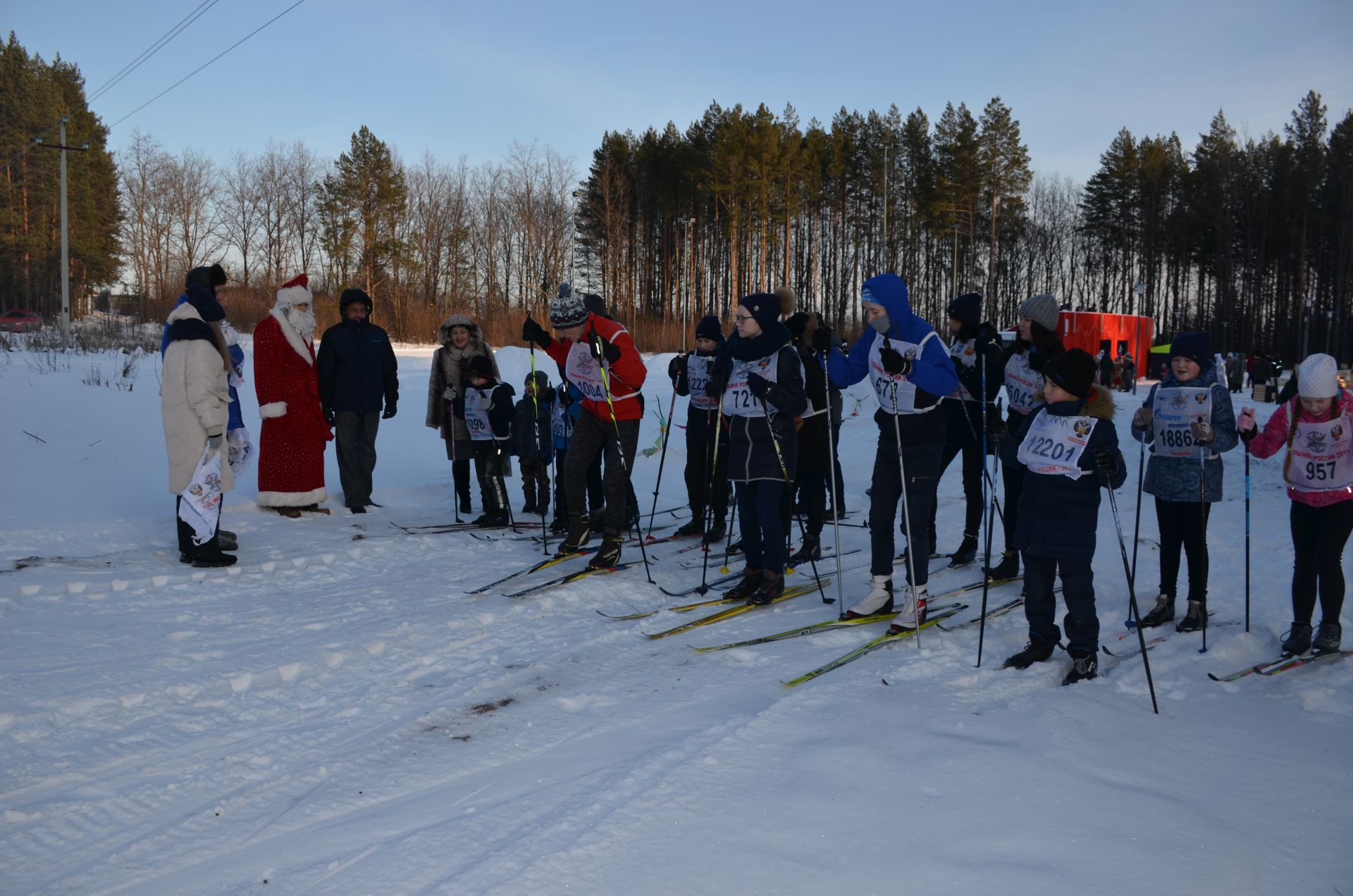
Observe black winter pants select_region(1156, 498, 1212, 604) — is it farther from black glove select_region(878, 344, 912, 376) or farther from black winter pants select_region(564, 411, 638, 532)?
black winter pants select_region(564, 411, 638, 532)

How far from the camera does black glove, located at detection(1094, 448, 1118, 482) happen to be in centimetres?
397

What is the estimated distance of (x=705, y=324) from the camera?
6.86 metres

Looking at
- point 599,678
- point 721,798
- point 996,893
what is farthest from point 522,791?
point 996,893

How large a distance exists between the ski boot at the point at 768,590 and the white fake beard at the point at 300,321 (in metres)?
4.70

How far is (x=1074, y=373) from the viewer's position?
13.5ft

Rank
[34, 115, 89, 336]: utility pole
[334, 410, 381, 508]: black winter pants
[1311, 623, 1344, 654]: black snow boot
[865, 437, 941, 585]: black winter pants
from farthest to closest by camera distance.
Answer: [34, 115, 89, 336]: utility pole
[334, 410, 381, 508]: black winter pants
[865, 437, 941, 585]: black winter pants
[1311, 623, 1344, 654]: black snow boot

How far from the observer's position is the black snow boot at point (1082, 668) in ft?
13.5

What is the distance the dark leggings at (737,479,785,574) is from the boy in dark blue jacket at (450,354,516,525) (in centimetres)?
314

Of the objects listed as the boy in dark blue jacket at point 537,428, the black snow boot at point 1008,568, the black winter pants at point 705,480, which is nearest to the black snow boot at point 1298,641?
the black snow boot at point 1008,568

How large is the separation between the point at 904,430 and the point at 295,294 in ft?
18.6

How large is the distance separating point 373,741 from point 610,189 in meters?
43.0

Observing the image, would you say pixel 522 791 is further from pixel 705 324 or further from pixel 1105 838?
pixel 705 324

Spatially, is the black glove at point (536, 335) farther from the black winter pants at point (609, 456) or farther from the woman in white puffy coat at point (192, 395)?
the woman in white puffy coat at point (192, 395)

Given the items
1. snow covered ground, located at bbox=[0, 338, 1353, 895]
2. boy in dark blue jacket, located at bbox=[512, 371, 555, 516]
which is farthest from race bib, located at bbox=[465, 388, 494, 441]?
snow covered ground, located at bbox=[0, 338, 1353, 895]
